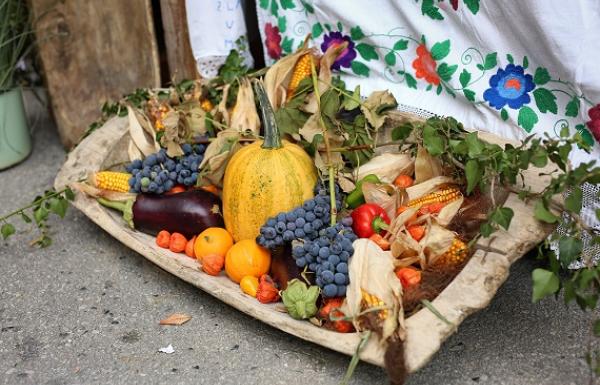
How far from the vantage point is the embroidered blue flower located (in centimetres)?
217

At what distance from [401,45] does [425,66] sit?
126 mm

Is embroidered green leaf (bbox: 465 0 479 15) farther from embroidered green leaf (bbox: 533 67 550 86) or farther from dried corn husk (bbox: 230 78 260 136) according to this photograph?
dried corn husk (bbox: 230 78 260 136)

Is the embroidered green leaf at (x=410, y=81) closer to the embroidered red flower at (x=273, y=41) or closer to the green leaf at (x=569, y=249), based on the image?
the embroidered red flower at (x=273, y=41)

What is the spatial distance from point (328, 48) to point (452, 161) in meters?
0.84

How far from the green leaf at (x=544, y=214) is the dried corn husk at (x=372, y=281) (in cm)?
41

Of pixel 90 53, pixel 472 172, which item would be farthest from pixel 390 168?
pixel 90 53

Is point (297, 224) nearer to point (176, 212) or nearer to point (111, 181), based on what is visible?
point (176, 212)

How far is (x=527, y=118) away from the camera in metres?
2.18

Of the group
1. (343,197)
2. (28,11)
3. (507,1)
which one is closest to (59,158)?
(28,11)

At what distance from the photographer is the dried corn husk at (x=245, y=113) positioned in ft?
8.33

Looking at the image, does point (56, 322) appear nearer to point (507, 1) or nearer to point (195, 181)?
point (195, 181)

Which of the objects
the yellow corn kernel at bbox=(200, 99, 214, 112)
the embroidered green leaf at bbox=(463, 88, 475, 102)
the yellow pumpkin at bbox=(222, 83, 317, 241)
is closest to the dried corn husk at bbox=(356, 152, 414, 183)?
the yellow pumpkin at bbox=(222, 83, 317, 241)

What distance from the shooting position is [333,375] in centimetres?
Answer: 185

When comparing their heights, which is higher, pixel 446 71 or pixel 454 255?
pixel 446 71
